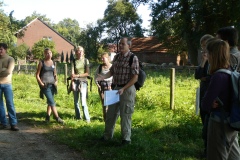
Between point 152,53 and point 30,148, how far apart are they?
150ft

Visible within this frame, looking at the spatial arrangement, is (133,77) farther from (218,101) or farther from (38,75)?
(38,75)

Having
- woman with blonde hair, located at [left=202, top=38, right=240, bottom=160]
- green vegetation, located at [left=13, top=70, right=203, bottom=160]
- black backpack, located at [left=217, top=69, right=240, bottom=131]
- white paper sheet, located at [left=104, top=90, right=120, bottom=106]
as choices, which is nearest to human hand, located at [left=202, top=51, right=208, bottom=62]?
white paper sheet, located at [left=104, top=90, right=120, bottom=106]

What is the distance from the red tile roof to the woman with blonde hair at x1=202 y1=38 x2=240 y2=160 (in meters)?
45.5

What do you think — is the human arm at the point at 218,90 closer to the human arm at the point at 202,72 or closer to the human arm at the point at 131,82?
the human arm at the point at 202,72

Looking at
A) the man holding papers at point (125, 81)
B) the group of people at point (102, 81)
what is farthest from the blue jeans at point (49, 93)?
the man holding papers at point (125, 81)

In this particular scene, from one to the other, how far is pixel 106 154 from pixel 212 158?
2329 mm

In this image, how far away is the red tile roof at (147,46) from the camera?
1949 inches

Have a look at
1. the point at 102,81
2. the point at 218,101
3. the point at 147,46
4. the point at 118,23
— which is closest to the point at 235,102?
the point at 218,101

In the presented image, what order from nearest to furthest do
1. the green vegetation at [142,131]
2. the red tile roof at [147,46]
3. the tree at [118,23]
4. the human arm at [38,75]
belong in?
the green vegetation at [142,131] < the human arm at [38,75] < the red tile roof at [147,46] < the tree at [118,23]

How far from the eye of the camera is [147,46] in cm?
5188

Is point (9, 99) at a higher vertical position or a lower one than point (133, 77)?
lower

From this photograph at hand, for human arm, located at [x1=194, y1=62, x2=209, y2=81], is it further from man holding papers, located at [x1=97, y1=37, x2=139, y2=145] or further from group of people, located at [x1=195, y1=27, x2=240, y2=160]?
group of people, located at [x1=195, y1=27, x2=240, y2=160]

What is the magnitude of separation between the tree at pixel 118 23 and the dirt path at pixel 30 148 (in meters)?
61.2

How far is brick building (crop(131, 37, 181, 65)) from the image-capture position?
48.6 meters
